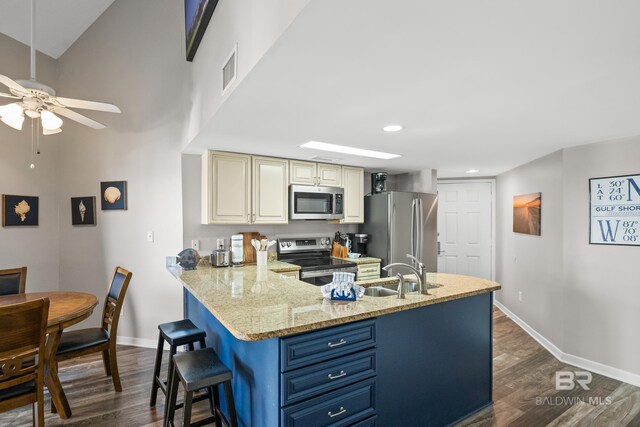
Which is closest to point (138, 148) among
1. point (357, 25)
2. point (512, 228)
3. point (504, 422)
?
point (357, 25)

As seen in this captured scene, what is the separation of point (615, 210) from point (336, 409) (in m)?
3.09

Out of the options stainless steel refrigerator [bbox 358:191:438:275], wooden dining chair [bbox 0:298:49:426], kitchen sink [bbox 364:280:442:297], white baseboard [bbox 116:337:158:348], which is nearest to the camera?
wooden dining chair [bbox 0:298:49:426]

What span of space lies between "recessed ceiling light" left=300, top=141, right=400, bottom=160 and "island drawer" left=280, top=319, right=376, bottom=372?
1835 mm

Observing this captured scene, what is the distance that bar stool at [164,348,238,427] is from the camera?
163 cm

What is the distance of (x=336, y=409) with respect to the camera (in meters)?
1.60

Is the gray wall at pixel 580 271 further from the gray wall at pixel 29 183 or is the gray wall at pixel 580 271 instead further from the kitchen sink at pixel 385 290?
the gray wall at pixel 29 183

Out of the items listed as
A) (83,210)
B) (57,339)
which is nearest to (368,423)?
(57,339)

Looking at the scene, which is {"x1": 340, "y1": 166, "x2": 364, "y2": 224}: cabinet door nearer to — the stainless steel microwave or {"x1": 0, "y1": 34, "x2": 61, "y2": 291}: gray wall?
the stainless steel microwave

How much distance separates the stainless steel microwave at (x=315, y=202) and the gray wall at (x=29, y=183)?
2.77m

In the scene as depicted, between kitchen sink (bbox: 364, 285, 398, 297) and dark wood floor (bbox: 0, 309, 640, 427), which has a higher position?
kitchen sink (bbox: 364, 285, 398, 297)

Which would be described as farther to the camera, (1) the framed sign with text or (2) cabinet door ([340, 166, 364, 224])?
(2) cabinet door ([340, 166, 364, 224])

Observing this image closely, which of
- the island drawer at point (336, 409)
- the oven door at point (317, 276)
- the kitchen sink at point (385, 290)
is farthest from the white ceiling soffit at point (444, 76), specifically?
the island drawer at point (336, 409)

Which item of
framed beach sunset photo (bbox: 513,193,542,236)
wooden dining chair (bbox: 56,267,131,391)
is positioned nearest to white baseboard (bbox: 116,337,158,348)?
wooden dining chair (bbox: 56,267,131,391)

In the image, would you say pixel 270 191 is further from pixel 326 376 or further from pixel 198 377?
pixel 326 376
